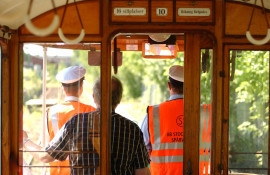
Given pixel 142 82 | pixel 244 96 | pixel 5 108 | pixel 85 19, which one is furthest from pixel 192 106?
pixel 142 82

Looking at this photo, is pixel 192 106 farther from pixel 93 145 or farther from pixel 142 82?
pixel 142 82

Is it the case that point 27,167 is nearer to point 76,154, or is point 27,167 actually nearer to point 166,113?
point 76,154

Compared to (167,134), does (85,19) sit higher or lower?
higher

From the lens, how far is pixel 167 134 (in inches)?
156

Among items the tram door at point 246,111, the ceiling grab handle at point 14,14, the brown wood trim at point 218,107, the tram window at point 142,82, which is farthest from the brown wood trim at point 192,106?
the tram window at point 142,82

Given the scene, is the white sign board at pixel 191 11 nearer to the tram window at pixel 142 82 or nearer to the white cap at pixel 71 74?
the white cap at pixel 71 74

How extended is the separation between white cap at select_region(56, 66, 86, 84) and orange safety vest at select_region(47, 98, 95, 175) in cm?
22

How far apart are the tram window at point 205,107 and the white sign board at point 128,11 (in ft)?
2.22

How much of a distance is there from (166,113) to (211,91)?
0.78 meters

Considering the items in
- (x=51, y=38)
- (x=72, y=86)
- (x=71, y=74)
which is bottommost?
(x=72, y=86)

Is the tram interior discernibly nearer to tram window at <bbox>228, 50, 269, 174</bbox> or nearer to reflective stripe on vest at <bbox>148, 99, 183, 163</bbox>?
tram window at <bbox>228, 50, 269, 174</bbox>

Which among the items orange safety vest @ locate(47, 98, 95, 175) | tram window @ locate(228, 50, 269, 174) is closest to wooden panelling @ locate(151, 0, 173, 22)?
tram window @ locate(228, 50, 269, 174)

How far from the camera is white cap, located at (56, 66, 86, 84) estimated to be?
3.31m

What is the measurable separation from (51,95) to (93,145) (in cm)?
63
